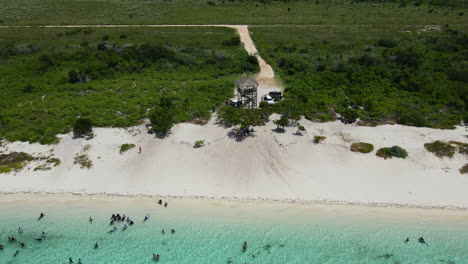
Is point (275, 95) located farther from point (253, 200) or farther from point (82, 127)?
point (82, 127)

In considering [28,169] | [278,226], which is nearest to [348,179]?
[278,226]

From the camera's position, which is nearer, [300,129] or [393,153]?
[393,153]

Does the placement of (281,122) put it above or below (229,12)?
below

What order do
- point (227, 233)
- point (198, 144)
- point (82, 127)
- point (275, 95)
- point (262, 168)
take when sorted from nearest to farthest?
point (227, 233) < point (262, 168) < point (198, 144) < point (82, 127) < point (275, 95)

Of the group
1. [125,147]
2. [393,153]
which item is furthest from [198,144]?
[393,153]

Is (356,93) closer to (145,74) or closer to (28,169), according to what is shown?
(145,74)

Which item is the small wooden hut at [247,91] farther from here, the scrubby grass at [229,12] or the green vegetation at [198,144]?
the scrubby grass at [229,12]

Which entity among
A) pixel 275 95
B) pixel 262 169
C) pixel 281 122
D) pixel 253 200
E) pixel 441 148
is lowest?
pixel 253 200
